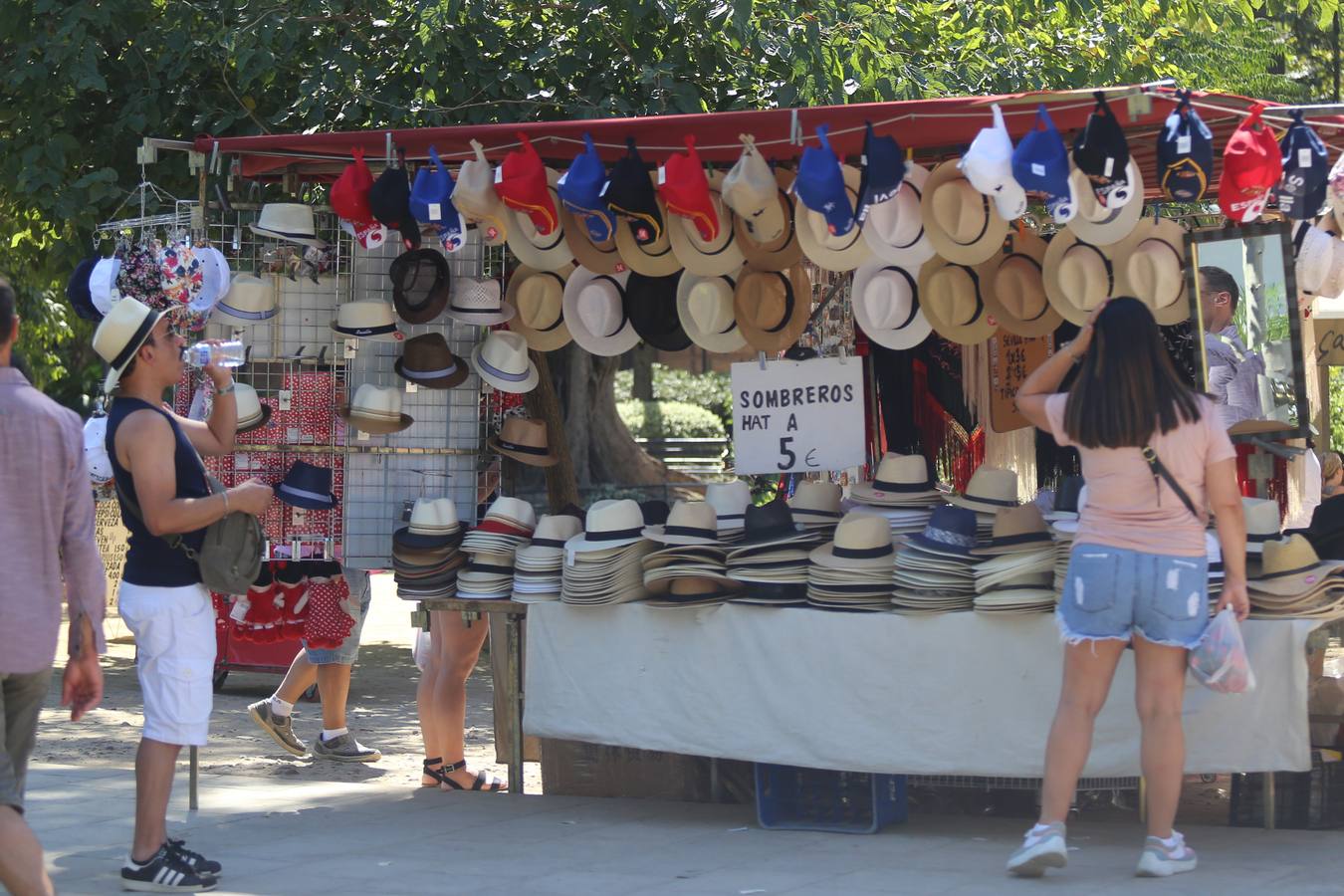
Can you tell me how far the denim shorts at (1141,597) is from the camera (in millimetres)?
4809

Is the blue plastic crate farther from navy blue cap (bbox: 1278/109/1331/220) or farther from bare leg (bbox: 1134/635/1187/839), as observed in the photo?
navy blue cap (bbox: 1278/109/1331/220)

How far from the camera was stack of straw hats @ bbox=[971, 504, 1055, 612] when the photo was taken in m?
5.48

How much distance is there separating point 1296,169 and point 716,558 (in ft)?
8.02

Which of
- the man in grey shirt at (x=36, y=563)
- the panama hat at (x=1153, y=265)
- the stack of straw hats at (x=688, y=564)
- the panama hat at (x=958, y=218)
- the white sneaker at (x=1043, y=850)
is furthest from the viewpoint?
the panama hat at (x=1153, y=265)

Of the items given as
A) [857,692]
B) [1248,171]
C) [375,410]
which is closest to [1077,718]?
[857,692]

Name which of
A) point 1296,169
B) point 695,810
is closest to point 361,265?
point 695,810

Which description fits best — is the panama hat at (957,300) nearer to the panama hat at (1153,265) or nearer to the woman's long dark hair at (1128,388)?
the panama hat at (1153,265)

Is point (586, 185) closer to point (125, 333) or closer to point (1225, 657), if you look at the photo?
point (125, 333)

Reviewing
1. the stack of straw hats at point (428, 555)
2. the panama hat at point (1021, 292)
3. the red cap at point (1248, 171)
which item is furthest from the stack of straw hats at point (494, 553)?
the red cap at point (1248, 171)

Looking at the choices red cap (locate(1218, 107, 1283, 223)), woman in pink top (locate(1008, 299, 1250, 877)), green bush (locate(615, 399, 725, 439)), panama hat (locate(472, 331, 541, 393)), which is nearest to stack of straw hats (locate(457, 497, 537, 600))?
panama hat (locate(472, 331, 541, 393))

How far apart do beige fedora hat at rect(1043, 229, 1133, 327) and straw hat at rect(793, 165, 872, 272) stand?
0.73 meters

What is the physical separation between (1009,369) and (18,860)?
462 cm

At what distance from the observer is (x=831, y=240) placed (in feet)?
20.6

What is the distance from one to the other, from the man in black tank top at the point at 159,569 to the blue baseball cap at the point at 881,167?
235 centimetres
